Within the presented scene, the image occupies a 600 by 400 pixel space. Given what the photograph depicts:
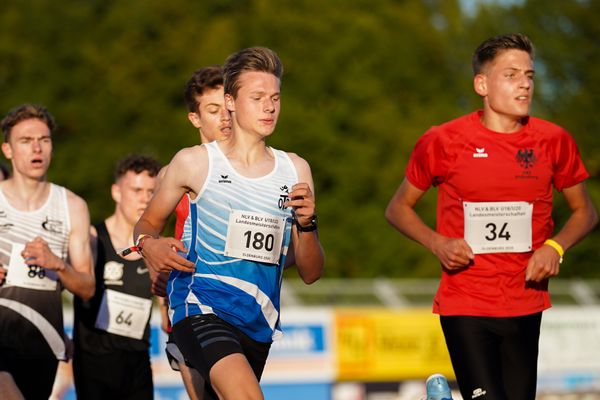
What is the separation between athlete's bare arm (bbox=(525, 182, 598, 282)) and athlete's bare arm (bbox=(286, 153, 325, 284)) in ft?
4.01

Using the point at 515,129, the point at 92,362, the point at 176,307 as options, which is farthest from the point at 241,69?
the point at 92,362

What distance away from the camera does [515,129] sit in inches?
289

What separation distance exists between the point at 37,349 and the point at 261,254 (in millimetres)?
2298

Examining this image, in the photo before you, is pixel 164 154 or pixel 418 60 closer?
pixel 164 154

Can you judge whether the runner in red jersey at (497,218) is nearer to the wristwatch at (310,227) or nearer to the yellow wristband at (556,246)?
the yellow wristband at (556,246)

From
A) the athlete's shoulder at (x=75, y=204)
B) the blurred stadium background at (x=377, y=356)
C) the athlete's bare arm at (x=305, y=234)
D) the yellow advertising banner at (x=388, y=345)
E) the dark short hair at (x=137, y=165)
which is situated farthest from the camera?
the yellow advertising banner at (x=388, y=345)

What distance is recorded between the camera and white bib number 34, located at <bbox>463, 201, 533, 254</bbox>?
711 centimetres

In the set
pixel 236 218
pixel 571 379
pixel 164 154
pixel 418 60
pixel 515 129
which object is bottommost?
pixel 571 379

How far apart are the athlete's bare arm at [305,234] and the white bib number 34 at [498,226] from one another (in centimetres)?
99

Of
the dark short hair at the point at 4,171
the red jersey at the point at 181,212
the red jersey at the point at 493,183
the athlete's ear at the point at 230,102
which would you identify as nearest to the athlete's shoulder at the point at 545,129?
the red jersey at the point at 493,183

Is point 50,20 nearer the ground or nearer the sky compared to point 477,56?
nearer the sky

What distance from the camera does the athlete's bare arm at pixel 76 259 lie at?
771 cm

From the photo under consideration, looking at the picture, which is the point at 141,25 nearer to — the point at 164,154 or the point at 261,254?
the point at 164,154

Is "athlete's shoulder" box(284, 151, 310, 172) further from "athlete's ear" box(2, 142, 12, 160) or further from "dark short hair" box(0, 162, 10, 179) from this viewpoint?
"dark short hair" box(0, 162, 10, 179)
